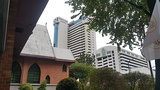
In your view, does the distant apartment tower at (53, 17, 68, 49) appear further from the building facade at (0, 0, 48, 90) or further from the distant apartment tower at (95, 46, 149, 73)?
the building facade at (0, 0, 48, 90)

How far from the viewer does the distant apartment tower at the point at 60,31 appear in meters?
88.7

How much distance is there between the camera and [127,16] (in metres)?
8.79

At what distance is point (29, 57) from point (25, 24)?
9.34 metres

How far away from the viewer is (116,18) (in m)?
8.95

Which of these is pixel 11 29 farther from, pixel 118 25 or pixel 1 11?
pixel 118 25

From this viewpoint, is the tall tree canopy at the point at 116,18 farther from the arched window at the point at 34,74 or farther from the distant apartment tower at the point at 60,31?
the distant apartment tower at the point at 60,31

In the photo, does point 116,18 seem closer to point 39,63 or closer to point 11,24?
point 11,24

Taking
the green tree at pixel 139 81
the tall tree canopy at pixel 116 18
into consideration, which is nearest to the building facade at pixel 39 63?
the tall tree canopy at pixel 116 18

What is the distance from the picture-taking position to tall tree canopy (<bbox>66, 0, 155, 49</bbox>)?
8133 millimetres

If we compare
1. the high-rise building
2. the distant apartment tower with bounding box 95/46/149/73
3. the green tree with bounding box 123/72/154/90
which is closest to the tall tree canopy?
the green tree with bounding box 123/72/154/90

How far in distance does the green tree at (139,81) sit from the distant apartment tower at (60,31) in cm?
7966

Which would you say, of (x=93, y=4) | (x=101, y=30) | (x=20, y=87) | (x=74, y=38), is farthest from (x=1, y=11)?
(x=74, y=38)

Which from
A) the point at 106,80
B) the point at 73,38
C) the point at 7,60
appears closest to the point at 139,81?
the point at 106,80

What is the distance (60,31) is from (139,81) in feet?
267
